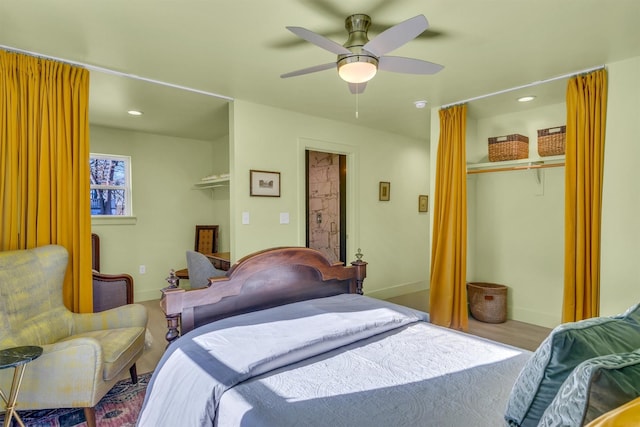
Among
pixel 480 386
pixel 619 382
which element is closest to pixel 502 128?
pixel 480 386

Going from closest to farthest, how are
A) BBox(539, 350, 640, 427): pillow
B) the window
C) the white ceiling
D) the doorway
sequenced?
BBox(539, 350, 640, 427): pillow → the white ceiling → the window → the doorway

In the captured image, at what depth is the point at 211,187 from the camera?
17.2ft

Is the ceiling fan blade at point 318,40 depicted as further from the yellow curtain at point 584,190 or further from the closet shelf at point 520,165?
the closet shelf at point 520,165

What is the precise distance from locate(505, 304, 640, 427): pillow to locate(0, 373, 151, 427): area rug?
2.07 metres

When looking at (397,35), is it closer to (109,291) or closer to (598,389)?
(598,389)

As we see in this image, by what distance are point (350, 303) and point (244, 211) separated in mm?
1876

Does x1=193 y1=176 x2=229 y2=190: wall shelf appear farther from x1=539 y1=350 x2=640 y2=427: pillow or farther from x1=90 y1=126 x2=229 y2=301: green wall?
x1=539 y1=350 x2=640 y2=427: pillow

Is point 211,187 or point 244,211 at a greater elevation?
point 211,187

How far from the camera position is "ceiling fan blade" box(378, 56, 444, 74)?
2.05 meters

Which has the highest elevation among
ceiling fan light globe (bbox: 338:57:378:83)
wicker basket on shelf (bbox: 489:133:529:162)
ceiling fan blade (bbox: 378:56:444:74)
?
ceiling fan blade (bbox: 378:56:444:74)

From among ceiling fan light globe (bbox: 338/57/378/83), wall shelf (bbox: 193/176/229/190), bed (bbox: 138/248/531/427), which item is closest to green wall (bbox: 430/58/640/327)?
bed (bbox: 138/248/531/427)

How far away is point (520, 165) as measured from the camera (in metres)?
3.74

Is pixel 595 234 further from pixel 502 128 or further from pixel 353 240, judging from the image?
pixel 353 240

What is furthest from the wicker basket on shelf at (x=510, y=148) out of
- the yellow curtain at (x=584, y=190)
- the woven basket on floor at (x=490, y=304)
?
the woven basket on floor at (x=490, y=304)
